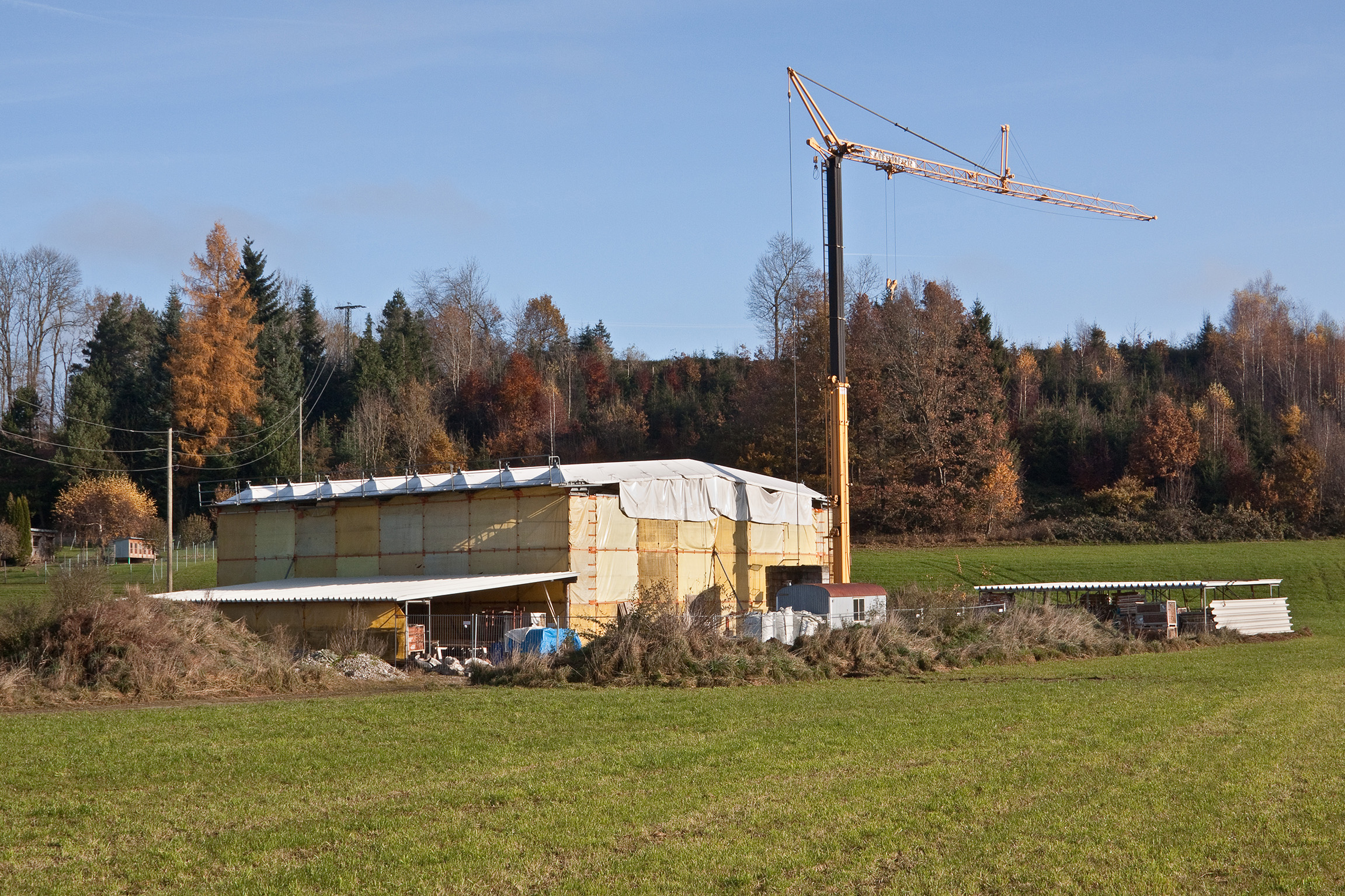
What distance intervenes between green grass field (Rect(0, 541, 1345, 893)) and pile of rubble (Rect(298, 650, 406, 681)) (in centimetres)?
416

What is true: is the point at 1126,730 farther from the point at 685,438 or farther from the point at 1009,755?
the point at 685,438

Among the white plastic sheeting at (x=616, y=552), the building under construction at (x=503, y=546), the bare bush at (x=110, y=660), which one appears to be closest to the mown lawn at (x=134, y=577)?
the building under construction at (x=503, y=546)

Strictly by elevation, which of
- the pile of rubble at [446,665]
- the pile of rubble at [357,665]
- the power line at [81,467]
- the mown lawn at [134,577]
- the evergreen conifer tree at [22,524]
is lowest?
the pile of rubble at [446,665]

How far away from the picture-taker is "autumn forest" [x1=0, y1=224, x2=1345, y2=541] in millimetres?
66625

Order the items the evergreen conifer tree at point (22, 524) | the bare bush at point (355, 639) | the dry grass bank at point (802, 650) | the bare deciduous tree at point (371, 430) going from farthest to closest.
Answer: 1. the bare deciduous tree at point (371, 430)
2. the evergreen conifer tree at point (22, 524)
3. the bare bush at point (355, 639)
4. the dry grass bank at point (802, 650)

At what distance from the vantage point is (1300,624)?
41000 mm

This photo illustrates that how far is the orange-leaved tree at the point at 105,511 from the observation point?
64.1 metres

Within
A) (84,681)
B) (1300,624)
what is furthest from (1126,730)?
(1300,624)

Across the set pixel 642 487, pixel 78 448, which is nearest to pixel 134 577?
pixel 78 448

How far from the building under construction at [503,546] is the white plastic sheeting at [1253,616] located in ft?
42.4

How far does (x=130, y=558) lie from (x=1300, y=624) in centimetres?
5591

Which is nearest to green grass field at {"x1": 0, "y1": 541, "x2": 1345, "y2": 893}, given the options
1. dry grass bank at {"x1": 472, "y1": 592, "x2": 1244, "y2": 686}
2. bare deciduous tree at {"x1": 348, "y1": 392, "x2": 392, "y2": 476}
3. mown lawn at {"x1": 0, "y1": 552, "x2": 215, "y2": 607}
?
dry grass bank at {"x1": 472, "y1": 592, "x2": 1244, "y2": 686}

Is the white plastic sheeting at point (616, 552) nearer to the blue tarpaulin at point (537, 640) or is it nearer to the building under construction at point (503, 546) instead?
the building under construction at point (503, 546)

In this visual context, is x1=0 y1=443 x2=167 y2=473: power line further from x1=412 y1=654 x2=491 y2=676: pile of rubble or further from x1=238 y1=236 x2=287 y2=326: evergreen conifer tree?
x1=412 y1=654 x2=491 y2=676: pile of rubble
